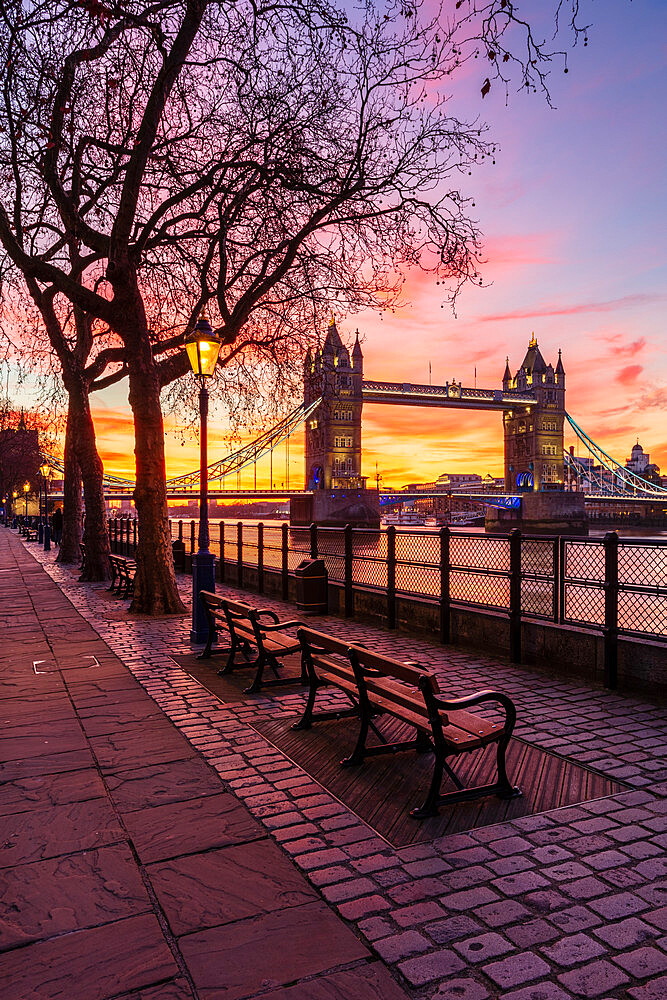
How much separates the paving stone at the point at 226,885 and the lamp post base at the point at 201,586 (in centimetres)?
535

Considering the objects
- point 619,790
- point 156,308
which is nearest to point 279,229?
point 156,308

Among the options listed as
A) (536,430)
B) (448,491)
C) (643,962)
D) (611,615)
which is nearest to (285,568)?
(611,615)

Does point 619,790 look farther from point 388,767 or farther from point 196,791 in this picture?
point 196,791

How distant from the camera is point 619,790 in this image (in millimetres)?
4160

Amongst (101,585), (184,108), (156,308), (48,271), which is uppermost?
(184,108)

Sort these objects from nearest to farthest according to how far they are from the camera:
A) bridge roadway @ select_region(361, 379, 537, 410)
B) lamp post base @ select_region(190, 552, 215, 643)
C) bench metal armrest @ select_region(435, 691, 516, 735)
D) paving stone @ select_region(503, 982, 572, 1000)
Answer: paving stone @ select_region(503, 982, 572, 1000), bench metal armrest @ select_region(435, 691, 516, 735), lamp post base @ select_region(190, 552, 215, 643), bridge roadway @ select_region(361, 379, 537, 410)

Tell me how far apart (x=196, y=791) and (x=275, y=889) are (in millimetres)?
1208

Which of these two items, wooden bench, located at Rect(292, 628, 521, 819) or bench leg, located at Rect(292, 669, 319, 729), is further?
bench leg, located at Rect(292, 669, 319, 729)

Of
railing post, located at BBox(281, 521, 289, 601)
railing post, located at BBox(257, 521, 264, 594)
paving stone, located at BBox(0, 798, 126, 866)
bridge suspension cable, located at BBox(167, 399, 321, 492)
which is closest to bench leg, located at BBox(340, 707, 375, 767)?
paving stone, located at BBox(0, 798, 126, 866)

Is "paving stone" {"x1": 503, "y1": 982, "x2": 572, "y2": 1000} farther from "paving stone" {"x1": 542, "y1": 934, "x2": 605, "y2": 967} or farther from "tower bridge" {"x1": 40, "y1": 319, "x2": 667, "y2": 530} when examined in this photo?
"tower bridge" {"x1": 40, "y1": 319, "x2": 667, "y2": 530}

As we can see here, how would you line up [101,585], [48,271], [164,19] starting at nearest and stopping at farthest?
[164,19] < [48,271] < [101,585]

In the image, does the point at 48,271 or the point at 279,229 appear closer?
the point at 48,271

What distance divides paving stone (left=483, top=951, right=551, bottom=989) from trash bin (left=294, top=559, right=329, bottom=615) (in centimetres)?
908

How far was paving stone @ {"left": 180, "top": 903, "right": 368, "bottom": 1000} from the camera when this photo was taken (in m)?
2.48
